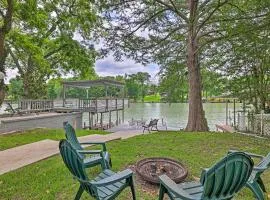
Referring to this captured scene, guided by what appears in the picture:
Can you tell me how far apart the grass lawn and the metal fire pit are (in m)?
0.25

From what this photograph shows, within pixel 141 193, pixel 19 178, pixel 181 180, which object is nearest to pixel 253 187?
pixel 181 180

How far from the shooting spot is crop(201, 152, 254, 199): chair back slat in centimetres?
254

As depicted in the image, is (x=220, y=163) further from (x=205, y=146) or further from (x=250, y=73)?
(x=250, y=73)

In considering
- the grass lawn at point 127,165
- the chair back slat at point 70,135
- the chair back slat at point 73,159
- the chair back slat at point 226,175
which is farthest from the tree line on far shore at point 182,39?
the chair back slat at point 226,175

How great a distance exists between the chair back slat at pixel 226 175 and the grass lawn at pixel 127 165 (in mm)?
1653

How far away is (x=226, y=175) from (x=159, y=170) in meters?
2.33

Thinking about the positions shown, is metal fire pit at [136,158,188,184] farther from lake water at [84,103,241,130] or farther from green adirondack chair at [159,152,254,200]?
lake water at [84,103,241,130]

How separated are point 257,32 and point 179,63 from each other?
4593 mm

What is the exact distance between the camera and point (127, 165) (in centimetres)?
570

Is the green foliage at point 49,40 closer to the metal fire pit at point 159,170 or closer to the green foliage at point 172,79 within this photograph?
the green foliage at point 172,79

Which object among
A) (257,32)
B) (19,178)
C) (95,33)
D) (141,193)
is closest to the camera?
(141,193)

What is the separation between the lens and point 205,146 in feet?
26.2

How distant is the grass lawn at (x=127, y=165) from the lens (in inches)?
175

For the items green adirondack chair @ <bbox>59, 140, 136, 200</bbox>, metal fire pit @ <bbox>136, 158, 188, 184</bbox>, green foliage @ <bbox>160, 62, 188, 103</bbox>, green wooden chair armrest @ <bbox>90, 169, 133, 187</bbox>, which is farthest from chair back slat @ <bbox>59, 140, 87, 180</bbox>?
green foliage @ <bbox>160, 62, 188, 103</bbox>
